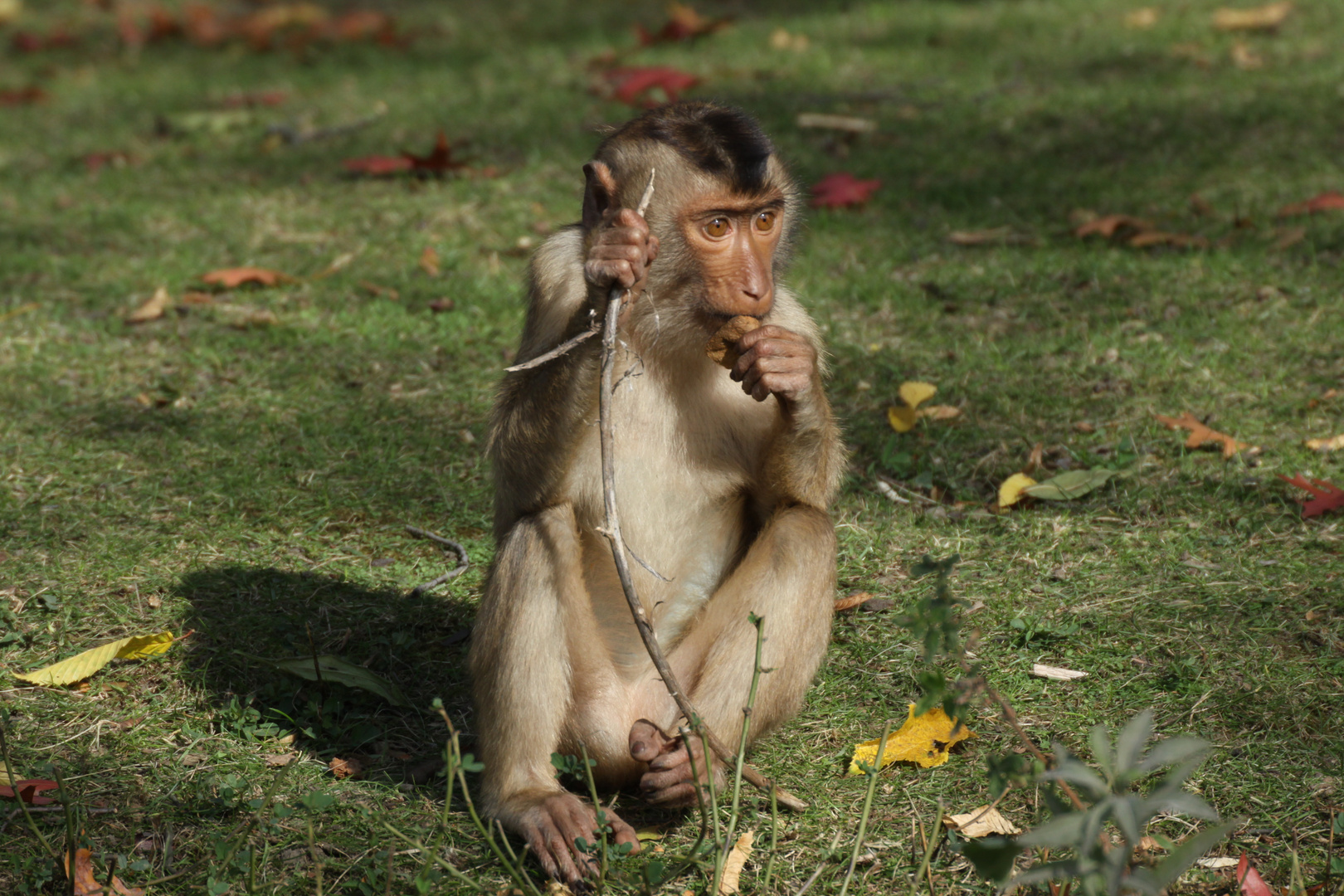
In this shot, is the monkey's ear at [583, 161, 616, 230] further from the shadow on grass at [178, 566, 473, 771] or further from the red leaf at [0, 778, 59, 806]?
the red leaf at [0, 778, 59, 806]

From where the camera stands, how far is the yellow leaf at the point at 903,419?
17.2ft

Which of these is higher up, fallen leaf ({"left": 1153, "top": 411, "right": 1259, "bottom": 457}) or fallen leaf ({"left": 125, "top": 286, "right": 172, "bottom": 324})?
fallen leaf ({"left": 125, "top": 286, "right": 172, "bottom": 324})

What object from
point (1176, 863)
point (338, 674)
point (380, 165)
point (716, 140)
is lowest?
point (338, 674)

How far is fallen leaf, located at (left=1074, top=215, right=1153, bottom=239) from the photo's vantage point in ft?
21.7

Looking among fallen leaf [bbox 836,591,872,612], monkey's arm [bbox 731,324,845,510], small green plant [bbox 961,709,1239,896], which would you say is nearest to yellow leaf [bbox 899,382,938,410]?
fallen leaf [bbox 836,591,872,612]

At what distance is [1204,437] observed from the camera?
4.94 metres

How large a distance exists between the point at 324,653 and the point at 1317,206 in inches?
210

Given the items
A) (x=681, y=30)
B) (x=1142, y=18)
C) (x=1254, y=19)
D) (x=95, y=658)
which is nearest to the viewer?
(x=95, y=658)

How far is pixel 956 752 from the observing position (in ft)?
11.6

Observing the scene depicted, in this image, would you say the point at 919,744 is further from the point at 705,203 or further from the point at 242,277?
the point at 242,277

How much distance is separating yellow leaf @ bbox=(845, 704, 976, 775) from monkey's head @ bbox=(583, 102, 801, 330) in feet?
3.95

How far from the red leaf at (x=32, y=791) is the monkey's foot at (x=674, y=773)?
4.68 feet

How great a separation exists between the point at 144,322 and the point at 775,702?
4142mm

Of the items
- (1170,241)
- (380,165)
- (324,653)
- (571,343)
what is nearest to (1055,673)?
(571,343)
